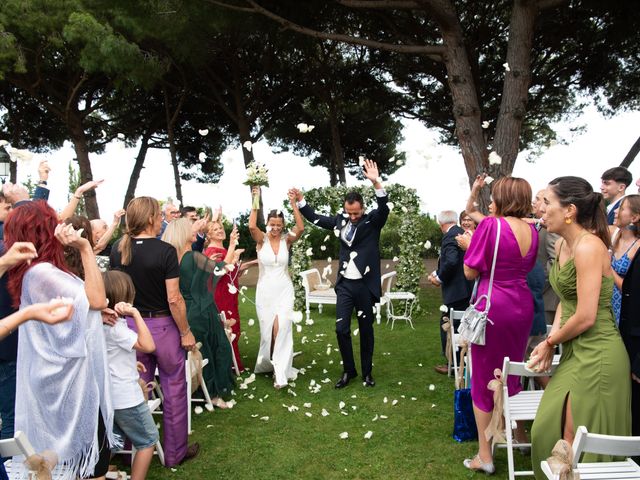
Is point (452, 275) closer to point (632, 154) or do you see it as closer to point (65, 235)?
point (65, 235)

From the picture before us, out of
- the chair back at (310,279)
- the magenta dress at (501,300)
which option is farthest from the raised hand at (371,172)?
the chair back at (310,279)

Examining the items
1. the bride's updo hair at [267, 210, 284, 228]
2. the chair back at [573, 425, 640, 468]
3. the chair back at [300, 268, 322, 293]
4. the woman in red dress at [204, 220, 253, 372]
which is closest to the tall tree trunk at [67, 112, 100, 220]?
the chair back at [300, 268, 322, 293]

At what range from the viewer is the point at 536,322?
16.0 feet

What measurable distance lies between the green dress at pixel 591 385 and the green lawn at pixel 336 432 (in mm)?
1225

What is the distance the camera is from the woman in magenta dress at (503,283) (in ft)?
11.9

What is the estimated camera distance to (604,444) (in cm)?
222

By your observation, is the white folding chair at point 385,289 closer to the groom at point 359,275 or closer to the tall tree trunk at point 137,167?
the groom at point 359,275

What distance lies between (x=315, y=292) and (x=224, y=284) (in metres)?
4.22

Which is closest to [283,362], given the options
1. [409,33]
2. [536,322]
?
[536,322]

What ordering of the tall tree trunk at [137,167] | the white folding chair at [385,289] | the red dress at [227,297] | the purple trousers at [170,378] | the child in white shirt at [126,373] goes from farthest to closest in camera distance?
1. the tall tree trunk at [137,167]
2. the white folding chair at [385,289]
3. the red dress at [227,297]
4. the purple trousers at [170,378]
5. the child in white shirt at [126,373]

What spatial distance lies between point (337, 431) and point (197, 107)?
645 inches

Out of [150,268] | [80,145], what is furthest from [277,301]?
[80,145]

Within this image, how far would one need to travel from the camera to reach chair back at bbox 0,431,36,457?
7.50 feet

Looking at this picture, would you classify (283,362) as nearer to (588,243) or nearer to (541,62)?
(588,243)
